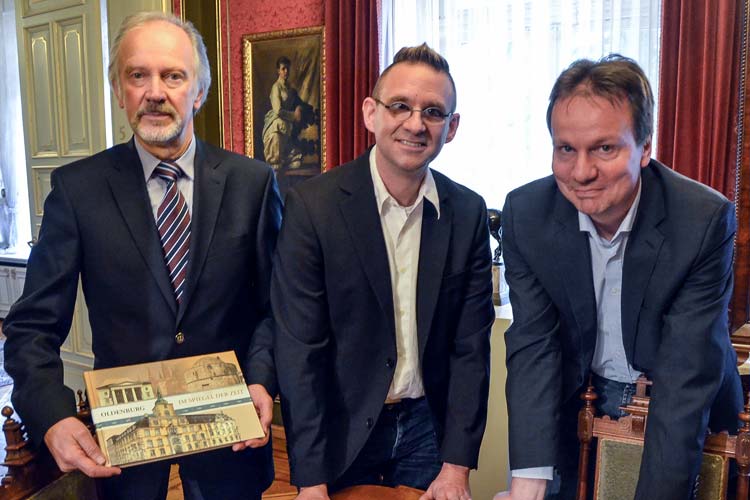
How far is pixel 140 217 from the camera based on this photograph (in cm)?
157

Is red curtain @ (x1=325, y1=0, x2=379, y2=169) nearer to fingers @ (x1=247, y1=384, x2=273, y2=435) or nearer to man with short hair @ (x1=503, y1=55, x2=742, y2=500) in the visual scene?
man with short hair @ (x1=503, y1=55, x2=742, y2=500)

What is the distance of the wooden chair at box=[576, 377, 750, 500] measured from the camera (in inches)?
55.2

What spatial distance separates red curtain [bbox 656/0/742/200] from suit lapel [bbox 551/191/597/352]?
2.07 metres

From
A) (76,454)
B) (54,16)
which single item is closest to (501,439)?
(76,454)

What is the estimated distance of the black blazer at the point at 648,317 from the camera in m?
1.40

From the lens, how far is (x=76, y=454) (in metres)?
1.32

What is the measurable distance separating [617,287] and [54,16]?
4.66 metres

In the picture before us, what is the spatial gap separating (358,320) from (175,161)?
25.0 inches

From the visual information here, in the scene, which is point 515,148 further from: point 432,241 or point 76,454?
point 76,454

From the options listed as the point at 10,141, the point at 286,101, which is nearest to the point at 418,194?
the point at 286,101

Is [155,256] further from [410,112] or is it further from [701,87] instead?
[701,87]

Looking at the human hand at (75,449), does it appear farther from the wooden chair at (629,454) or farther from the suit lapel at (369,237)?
the wooden chair at (629,454)

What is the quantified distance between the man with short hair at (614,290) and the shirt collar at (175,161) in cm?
84

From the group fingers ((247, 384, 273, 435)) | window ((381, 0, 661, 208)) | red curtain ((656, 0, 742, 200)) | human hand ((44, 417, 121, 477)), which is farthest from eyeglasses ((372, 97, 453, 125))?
window ((381, 0, 661, 208))
